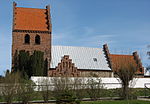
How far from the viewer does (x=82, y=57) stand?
50.6 meters

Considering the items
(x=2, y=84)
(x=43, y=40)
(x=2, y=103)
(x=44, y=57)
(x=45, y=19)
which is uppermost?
(x=45, y=19)

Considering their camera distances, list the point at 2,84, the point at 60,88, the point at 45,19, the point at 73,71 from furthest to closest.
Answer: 1. the point at 45,19
2. the point at 73,71
3. the point at 60,88
4. the point at 2,84

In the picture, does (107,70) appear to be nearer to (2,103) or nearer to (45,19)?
(45,19)

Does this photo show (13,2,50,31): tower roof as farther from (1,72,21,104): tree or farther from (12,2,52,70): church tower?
(1,72,21,104): tree

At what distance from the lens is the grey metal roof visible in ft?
160

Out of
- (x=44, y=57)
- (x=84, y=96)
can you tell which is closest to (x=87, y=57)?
(x=44, y=57)

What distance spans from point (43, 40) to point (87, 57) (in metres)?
8.62

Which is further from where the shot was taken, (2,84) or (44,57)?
(44,57)

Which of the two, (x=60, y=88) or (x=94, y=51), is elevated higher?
(x=94, y=51)

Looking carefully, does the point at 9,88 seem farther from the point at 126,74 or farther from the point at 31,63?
the point at 31,63

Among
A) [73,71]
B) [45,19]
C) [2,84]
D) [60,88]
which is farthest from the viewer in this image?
[45,19]

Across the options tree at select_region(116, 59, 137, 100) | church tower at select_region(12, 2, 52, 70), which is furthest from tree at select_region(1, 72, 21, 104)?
church tower at select_region(12, 2, 52, 70)

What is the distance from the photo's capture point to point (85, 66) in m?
48.8

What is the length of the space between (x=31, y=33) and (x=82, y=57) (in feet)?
32.8
